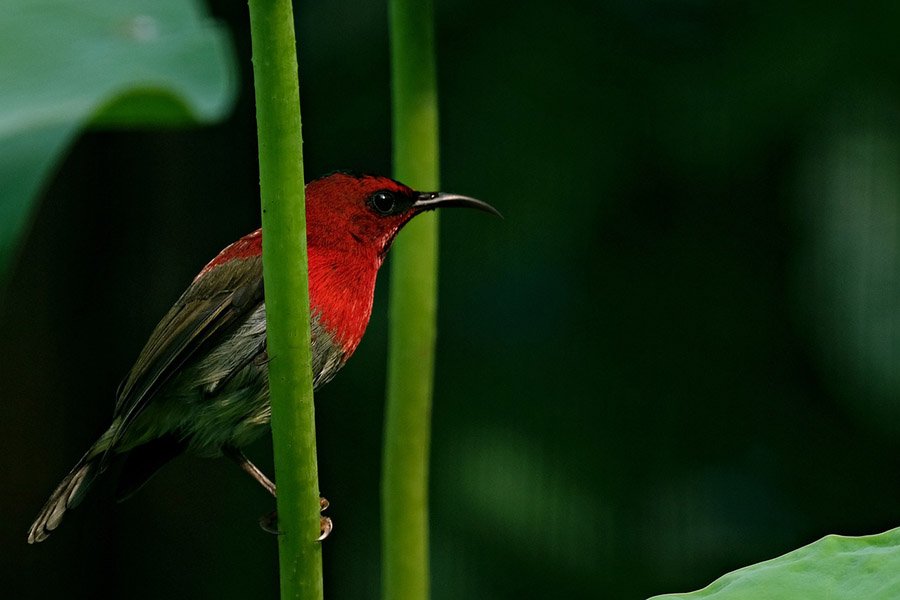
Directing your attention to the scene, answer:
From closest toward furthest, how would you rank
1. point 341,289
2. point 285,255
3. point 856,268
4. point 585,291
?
point 285,255
point 341,289
point 856,268
point 585,291

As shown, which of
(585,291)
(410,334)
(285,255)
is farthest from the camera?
(585,291)

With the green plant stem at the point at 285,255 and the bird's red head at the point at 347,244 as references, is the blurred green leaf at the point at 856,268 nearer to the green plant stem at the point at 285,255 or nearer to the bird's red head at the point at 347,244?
the bird's red head at the point at 347,244

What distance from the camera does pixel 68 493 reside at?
0.77m

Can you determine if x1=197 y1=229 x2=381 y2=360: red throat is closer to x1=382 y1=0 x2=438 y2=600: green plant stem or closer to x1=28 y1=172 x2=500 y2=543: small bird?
x1=28 y1=172 x2=500 y2=543: small bird

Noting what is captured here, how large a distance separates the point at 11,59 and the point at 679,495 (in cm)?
168

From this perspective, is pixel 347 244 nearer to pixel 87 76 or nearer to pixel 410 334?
pixel 410 334

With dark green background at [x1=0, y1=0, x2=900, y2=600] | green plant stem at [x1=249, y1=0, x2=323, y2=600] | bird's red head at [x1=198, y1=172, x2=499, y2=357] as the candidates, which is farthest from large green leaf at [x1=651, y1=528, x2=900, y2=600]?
dark green background at [x1=0, y1=0, x2=900, y2=600]

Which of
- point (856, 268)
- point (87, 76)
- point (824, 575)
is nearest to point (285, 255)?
point (87, 76)

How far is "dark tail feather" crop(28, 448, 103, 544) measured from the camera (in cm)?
73

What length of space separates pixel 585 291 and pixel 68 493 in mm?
1473

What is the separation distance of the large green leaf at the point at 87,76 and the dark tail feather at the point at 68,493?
10.6 inches

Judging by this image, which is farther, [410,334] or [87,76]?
[410,334]

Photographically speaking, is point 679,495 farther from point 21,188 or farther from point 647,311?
point 21,188

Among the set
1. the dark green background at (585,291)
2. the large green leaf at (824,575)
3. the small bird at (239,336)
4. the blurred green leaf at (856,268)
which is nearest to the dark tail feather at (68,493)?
the small bird at (239,336)
